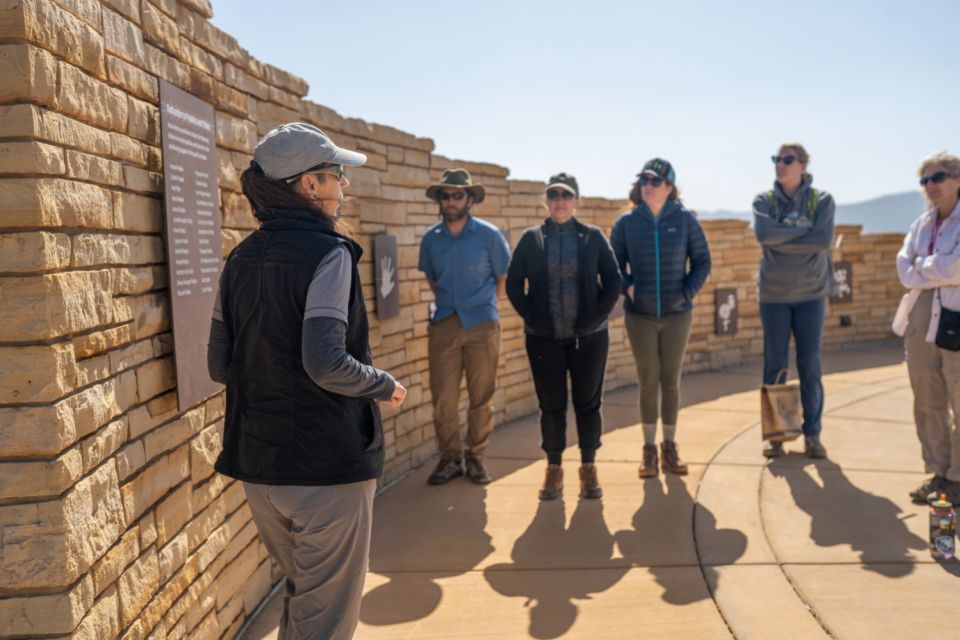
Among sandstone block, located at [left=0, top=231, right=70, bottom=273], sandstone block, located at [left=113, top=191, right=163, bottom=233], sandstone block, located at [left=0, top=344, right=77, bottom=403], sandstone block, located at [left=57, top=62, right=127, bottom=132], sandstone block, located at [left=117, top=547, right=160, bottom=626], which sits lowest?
sandstone block, located at [left=117, top=547, right=160, bottom=626]

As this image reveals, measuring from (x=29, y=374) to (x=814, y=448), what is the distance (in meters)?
5.37

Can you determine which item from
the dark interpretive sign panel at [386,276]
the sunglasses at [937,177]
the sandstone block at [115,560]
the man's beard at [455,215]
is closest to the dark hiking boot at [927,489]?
the sunglasses at [937,177]

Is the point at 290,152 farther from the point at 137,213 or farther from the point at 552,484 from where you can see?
the point at 552,484

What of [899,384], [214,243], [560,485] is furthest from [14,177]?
[899,384]

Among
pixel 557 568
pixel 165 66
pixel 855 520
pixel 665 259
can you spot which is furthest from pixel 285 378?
pixel 665 259

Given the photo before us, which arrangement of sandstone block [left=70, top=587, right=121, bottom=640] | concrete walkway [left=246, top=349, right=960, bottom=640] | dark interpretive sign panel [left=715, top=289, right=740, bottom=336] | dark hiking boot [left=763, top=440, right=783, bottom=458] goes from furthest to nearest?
dark interpretive sign panel [left=715, top=289, right=740, bottom=336] → dark hiking boot [left=763, top=440, right=783, bottom=458] → concrete walkway [left=246, top=349, right=960, bottom=640] → sandstone block [left=70, top=587, right=121, bottom=640]

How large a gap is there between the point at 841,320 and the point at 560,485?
26.1 feet

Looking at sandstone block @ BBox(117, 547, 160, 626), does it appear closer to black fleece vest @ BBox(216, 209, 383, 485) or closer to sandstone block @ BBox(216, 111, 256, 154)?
black fleece vest @ BBox(216, 209, 383, 485)

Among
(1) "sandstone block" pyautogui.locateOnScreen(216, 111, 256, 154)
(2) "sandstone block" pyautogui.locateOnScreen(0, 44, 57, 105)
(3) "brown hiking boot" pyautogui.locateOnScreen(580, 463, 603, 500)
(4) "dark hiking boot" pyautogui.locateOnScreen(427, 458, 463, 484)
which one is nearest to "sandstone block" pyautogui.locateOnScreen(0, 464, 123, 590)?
(2) "sandstone block" pyautogui.locateOnScreen(0, 44, 57, 105)

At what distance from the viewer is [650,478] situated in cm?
580

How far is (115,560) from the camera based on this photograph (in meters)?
2.49

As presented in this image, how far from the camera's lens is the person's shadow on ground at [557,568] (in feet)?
12.5

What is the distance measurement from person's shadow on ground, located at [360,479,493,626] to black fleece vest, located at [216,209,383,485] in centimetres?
149

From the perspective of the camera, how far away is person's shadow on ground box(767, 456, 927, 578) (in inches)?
169
